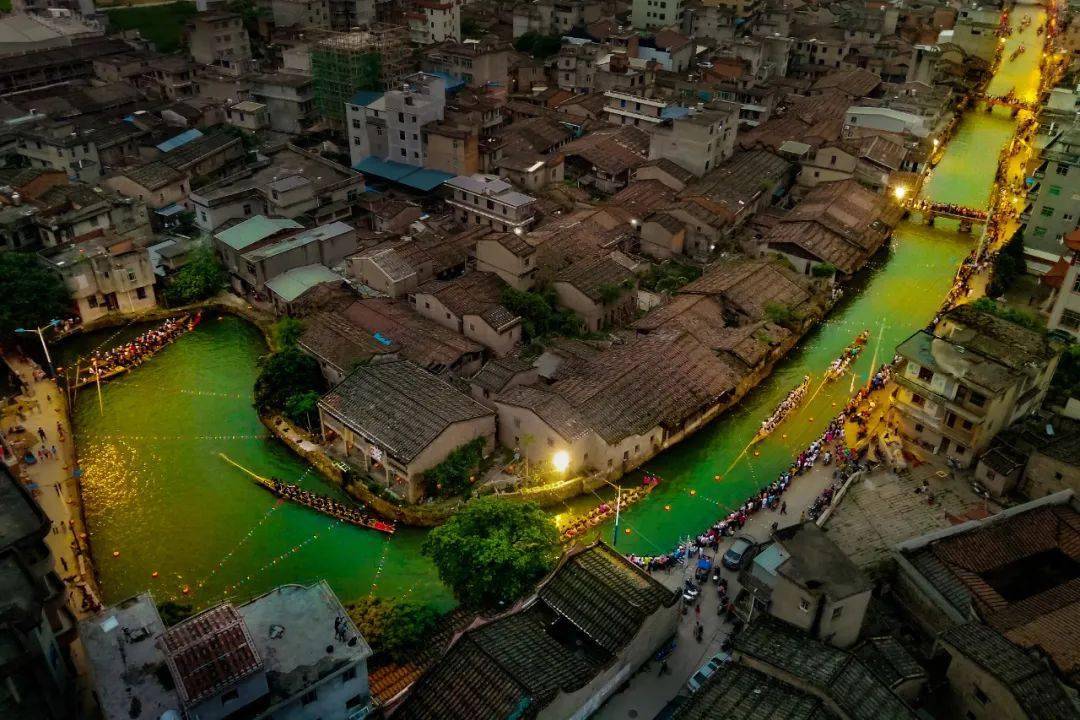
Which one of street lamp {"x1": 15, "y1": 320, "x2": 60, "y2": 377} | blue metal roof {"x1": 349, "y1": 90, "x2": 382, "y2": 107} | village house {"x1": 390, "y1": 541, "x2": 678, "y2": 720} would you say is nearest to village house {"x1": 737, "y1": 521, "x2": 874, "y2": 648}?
village house {"x1": 390, "y1": 541, "x2": 678, "y2": 720}

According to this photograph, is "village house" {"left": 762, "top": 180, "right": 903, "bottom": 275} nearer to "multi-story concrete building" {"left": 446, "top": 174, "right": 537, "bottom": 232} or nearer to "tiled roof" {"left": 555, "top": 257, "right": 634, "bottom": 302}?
"tiled roof" {"left": 555, "top": 257, "right": 634, "bottom": 302}

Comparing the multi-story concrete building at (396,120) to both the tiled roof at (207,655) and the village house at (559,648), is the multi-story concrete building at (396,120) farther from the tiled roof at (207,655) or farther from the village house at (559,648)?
the tiled roof at (207,655)

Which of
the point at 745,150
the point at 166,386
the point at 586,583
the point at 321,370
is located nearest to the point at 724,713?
the point at 586,583

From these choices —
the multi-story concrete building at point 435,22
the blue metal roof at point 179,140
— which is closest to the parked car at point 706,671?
the blue metal roof at point 179,140

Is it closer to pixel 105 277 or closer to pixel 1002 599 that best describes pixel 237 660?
pixel 1002 599

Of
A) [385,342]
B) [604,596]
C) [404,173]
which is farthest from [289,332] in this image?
[604,596]

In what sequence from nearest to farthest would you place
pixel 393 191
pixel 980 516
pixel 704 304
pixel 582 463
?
pixel 980 516 < pixel 582 463 < pixel 704 304 < pixel 393 191

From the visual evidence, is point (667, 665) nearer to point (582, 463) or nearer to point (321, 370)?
point (582, 463)
